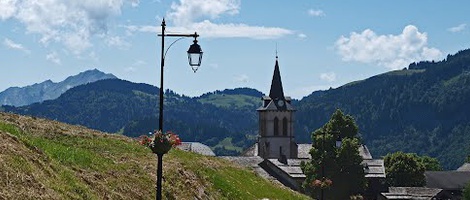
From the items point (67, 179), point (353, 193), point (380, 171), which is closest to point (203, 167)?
point (67, 179)

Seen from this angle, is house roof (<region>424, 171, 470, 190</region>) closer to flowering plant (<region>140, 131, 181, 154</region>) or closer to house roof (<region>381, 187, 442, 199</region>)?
house roof (<region>381, 187, 442, 199</region>)

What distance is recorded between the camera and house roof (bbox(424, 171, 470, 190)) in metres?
133

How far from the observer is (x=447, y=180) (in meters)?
137

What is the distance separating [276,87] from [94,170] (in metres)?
104

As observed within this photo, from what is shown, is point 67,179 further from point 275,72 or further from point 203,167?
point 275,72

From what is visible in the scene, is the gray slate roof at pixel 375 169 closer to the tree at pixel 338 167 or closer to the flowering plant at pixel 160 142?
the tree at pixel 338 167

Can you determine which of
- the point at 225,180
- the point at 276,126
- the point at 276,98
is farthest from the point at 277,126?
the point at 225,180

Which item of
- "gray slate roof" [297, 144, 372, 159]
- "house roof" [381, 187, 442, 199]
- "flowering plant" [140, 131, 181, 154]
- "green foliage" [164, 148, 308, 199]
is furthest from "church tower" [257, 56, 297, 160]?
"flowering plant" [140, 131, 181, 154]

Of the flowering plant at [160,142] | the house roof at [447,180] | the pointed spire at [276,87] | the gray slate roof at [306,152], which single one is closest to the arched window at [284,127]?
the pointed spire at [276,87]

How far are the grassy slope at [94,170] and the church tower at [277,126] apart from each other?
87304 millimetres

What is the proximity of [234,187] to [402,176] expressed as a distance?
314 feet

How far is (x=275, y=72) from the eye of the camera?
125062 mm

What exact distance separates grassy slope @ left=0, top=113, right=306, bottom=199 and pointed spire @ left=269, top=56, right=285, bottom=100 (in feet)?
290

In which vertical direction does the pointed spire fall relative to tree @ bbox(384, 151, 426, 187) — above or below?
above
